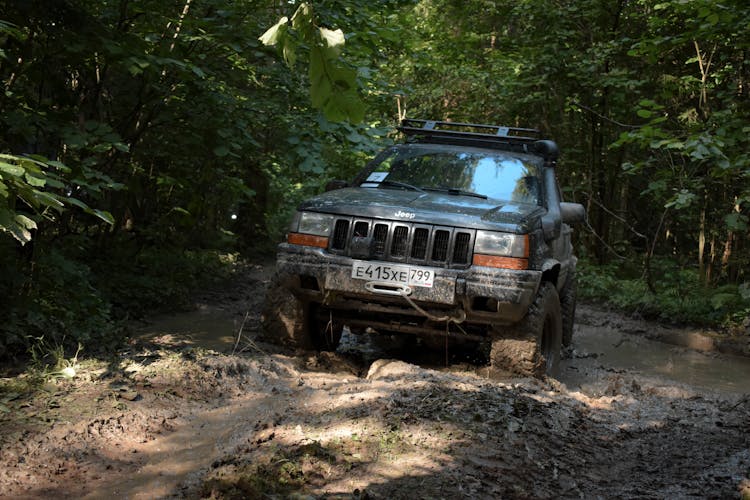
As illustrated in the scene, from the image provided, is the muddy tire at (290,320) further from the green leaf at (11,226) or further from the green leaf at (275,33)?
→ the green leaf at (275,33)

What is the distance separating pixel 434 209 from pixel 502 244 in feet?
1.99

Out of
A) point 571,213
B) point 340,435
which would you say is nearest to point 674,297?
point 571,213

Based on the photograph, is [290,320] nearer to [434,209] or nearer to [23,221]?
[434,209]

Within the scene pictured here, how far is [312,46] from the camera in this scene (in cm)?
192

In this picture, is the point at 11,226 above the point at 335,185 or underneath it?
underneath

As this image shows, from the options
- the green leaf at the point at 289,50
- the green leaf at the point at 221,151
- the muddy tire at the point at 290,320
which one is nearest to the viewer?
the green leaf at the point at 289,50

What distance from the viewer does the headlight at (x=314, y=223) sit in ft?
19.8

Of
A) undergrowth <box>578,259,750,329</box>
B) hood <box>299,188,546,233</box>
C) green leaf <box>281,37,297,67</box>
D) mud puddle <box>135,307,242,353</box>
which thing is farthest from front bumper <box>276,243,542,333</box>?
green leaf <box>281,37,297,67</box>

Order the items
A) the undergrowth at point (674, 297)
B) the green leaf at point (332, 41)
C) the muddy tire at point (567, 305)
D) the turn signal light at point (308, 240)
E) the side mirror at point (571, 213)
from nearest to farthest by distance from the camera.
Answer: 1. the green leaf at point (332, 41)
2. the turn signal light at point (308, 240)
3. the side mirror at point (571, 213)
4. the muddy tire at point (567, 305)
5. the undergrowth at point (674, 297)

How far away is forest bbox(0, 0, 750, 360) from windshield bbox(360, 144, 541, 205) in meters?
0.62

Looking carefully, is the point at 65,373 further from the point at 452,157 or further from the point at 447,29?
the point at 447,29

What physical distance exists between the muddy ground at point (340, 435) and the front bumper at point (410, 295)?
0.43 metres

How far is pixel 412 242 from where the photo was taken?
5.83 meters

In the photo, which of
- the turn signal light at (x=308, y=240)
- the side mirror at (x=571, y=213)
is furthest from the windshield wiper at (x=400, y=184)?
the side mirror at (x=571, y=213)
